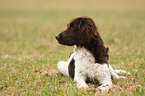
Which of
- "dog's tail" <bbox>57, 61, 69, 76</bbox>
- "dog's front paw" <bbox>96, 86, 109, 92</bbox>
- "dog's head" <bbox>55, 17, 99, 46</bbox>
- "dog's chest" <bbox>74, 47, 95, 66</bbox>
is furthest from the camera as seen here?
"dog's tail" <bbox>57, 61, 69, 76</bbox>

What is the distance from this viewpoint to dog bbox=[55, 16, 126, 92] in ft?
14.1

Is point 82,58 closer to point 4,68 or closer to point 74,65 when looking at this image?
point 74,65

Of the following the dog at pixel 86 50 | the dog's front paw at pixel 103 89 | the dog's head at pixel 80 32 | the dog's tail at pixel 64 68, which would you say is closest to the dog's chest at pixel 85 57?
the dog at pixel 86 50

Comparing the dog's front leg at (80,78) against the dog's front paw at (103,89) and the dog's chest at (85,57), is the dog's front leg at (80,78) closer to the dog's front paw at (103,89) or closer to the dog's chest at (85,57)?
the dog's chest at (85,57)

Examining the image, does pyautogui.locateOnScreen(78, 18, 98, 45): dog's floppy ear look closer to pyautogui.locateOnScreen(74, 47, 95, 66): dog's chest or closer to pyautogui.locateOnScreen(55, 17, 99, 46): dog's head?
pyautogui.locateOnScreen(55, 17, 99, 46): dog's head

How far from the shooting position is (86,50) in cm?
446

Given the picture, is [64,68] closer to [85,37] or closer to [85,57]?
[85,57]

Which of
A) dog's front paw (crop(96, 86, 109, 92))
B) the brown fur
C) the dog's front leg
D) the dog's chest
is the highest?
the brown fur

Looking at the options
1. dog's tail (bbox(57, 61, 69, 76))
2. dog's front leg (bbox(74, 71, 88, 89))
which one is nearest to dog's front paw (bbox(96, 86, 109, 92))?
dog's front leg (bbox(74, 71, 88, 89))

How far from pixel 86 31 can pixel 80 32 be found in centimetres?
13

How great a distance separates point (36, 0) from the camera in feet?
135

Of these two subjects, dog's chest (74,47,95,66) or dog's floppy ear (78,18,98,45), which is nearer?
dog's floppy ear (78,18,98,45)

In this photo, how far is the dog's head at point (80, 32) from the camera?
14.0ft

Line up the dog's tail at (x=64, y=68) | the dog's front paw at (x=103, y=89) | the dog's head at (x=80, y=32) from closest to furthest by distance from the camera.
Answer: the dog's front paw at (x=103, y=89)
the dog's head at (x=80, y=32)
the dog's tail at (x=64, y=68)
